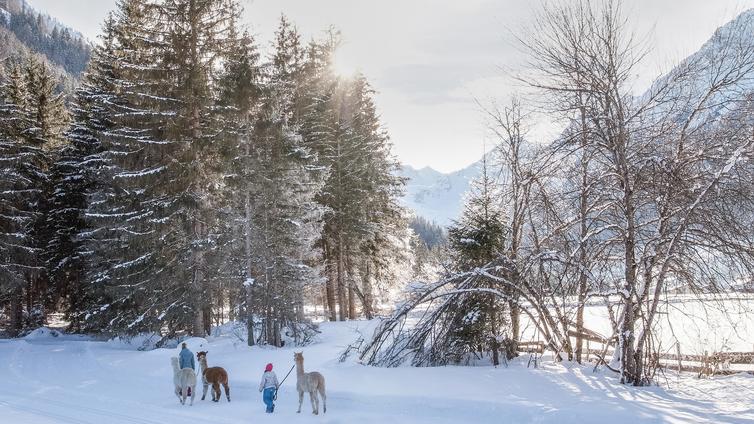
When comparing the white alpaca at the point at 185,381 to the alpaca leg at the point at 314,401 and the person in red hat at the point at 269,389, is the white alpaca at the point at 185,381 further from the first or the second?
the alpaca leg at the point at 314,401

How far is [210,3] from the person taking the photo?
19297 mm

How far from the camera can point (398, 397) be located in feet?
32.8

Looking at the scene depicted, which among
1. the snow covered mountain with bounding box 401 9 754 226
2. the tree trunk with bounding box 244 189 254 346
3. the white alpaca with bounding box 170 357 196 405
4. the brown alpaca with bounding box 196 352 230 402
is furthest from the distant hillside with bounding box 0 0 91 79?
the snow covered mountain with bounding box 401 9 754 226

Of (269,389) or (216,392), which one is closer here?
(269,389)

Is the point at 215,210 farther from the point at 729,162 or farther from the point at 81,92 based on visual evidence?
the point at 729,162

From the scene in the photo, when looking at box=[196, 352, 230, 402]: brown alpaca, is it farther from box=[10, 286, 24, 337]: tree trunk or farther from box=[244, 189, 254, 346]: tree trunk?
box=[10, 286, 24, 337]: tree trunk

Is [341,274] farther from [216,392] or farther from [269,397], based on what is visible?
[269,397]

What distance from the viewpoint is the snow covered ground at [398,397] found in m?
8.41

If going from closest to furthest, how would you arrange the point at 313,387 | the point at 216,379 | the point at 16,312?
the point at 313,387, the point at 216,379, the point at 16,312

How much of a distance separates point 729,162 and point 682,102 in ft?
7.03

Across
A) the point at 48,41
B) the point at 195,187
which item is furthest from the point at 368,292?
the point at 48,41

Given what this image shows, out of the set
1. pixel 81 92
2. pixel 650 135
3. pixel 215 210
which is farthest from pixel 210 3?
pixel 650 135

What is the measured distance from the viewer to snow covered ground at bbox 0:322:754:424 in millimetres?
8414

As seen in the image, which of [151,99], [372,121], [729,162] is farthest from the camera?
[372,121]
